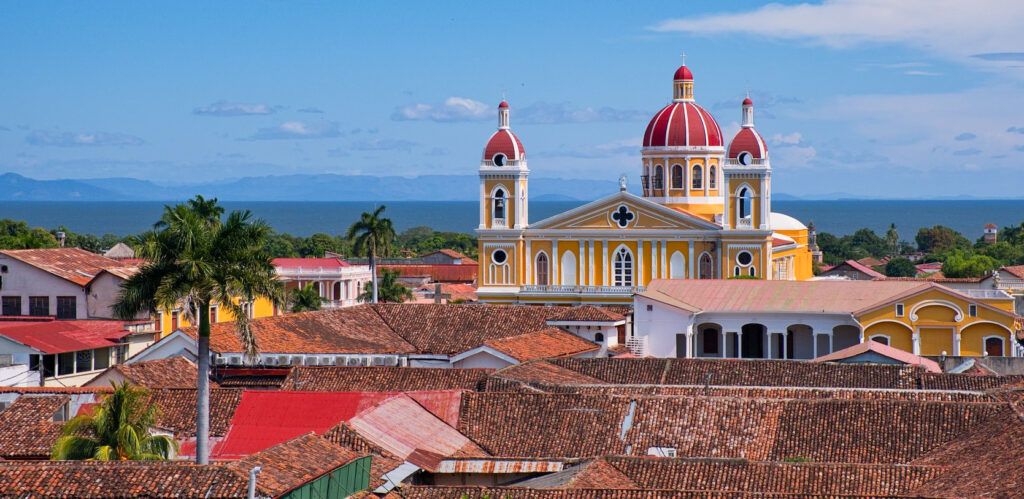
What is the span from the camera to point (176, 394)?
31.5 m

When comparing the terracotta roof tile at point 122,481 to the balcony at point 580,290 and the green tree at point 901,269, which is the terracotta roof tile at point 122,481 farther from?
the green tree at point 901,269

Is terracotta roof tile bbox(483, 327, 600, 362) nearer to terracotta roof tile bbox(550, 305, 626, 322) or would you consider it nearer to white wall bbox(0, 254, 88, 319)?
terracotta roof tile bbox(550, 305, 626, 322)

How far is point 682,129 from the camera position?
67.1 m

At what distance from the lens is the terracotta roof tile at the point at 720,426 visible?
93.4 ft

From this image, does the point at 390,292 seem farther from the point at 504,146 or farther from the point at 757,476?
the point at 757,476

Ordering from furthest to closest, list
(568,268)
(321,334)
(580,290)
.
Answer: (568,268) → (580,290) → (321,334)

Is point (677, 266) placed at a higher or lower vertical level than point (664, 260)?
lower

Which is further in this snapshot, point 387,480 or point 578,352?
point 578,352

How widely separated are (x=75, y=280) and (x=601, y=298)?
74.8 feet

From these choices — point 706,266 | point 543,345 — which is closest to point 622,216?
point 706,266

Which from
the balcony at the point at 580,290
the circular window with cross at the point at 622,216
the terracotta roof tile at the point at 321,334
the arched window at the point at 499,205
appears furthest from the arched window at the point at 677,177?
the terracotta roof tile at the point at 321,334

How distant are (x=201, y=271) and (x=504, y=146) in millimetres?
41461

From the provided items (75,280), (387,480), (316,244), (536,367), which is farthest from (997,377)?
(316,244)

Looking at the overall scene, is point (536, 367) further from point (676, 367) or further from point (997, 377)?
point (997, 377)
